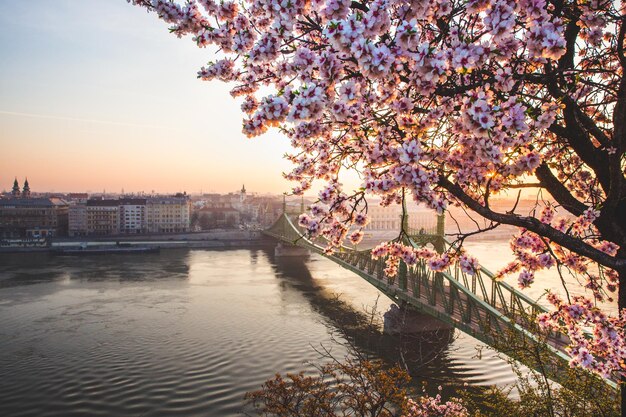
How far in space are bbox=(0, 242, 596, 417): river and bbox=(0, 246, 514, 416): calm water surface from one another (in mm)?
63

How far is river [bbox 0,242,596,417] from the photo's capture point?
622 inches

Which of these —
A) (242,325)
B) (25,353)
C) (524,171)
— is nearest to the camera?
(524,171)

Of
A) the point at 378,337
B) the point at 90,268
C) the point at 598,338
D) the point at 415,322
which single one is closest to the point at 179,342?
the point at 378,337

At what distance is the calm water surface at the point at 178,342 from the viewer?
51.9 ft

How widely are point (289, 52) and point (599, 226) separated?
3233 millimetres

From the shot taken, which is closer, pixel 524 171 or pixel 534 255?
pixel 524 171

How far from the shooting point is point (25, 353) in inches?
787

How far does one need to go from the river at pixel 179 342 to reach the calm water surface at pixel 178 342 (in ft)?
0.21

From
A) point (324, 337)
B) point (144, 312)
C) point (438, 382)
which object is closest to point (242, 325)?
point (324, 337)

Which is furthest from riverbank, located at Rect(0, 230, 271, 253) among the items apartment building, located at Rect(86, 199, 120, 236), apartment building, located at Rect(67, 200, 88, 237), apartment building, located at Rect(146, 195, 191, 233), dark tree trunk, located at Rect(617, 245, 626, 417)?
dark tree trunk, located at Rect(617, 245, 626, 417)

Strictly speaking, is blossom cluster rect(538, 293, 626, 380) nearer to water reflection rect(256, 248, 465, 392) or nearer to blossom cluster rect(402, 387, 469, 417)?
water reflection rect(256, 248, 465, 392)

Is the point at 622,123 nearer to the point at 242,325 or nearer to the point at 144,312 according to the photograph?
the point at 242,325

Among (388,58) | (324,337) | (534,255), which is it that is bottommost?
(324,337)

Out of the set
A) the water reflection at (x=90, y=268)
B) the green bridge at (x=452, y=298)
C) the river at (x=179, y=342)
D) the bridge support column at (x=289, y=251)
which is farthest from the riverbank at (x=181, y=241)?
the green bridge at (x=452, y=298)
